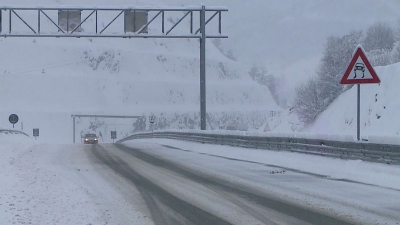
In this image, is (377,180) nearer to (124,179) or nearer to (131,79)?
(124,179)

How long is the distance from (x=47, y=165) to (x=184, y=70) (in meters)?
125

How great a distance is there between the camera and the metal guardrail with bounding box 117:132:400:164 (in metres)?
15.5

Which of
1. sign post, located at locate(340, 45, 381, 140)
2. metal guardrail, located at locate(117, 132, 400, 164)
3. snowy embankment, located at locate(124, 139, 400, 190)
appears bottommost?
snowy embankment, located at locate(124, 139, 400, 190)

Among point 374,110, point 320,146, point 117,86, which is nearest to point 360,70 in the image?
point 320,146

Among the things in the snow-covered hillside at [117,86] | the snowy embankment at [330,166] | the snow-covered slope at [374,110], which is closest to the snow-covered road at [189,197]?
the snowy embankment at [330,166]

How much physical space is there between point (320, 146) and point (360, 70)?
13.1 feet

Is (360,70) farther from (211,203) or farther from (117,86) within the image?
(117,86)

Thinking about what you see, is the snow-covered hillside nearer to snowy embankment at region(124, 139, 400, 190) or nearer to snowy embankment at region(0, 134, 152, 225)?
snowy embankment at region(124, 139, 400, 190)

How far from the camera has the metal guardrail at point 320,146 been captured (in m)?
15.5

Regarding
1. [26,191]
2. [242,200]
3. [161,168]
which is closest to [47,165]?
[161,168]

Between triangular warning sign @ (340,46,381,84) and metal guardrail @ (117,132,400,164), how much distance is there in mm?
1812

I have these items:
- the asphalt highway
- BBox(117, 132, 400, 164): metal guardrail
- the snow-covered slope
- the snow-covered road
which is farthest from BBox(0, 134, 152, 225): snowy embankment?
the snow-covered slope

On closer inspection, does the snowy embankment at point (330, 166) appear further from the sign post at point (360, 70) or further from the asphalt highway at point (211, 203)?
the asphalt highway at point (211, 203)

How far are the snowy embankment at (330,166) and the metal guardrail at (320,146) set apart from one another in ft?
0.65
